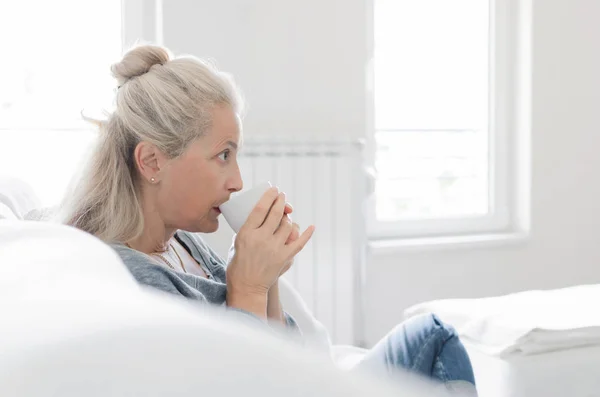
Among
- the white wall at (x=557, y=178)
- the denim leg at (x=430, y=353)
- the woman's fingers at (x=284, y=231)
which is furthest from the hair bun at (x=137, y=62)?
the white wall at (x=557, y=178)

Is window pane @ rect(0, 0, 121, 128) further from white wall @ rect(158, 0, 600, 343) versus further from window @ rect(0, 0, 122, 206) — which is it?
white wall @ rect(158, 0, 600, 343)

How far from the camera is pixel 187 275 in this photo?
3.70ft

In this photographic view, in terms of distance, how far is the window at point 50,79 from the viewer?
95.7 inches

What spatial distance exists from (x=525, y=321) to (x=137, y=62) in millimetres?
910

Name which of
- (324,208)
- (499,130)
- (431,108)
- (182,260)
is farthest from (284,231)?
(499,130)

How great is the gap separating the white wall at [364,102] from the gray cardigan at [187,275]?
48.5 inches

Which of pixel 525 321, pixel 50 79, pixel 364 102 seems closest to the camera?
pixel 525 321

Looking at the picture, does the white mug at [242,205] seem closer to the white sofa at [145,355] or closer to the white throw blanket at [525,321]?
the white throw blanket at [525,321]

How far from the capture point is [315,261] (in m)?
2.55

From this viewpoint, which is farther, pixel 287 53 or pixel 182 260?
pixel 287 53

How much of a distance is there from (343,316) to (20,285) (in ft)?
7.94

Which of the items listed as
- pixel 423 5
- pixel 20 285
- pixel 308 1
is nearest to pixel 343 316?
pixel 308 1

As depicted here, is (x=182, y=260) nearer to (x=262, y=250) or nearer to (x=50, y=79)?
(x=262, y=250)

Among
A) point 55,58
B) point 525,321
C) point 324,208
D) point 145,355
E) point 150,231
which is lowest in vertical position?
point 525,321
